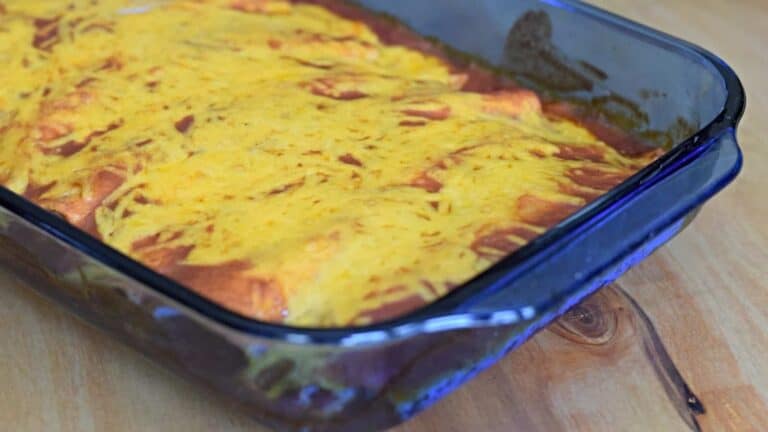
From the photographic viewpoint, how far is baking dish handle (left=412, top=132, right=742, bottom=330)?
817mm

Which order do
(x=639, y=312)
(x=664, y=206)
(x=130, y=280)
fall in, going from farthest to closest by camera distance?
(x=639, y=312) < (x=664, y=206) < (x=130, y=280)

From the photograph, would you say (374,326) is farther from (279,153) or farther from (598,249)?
(279,153)

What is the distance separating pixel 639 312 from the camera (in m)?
1.17

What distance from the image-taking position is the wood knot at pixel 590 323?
113 cm

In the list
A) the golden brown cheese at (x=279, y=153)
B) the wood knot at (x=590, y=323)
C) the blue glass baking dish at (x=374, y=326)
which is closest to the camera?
the blue glass baking dish at (x=374, y=326)

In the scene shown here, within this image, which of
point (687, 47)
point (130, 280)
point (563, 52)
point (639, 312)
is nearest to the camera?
point (130, 280)

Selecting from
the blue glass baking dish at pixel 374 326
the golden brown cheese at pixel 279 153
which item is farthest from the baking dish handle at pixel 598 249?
the golden brown cheese at pixel 279 153

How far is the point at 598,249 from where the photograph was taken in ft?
3.00

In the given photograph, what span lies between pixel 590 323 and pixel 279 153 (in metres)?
0.43

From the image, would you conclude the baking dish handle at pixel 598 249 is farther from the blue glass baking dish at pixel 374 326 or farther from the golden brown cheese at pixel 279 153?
the golden brown cheese at pixel 279 153

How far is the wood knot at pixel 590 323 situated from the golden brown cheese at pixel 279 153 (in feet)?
0.40

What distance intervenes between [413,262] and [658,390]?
12.1 inches

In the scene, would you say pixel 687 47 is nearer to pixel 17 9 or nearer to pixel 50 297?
pixel 50 297

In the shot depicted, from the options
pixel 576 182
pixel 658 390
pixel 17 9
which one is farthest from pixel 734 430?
pixel 17 9
